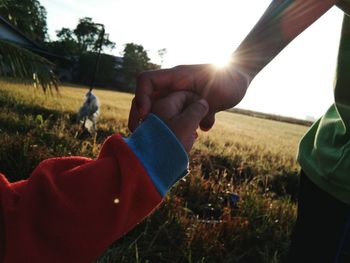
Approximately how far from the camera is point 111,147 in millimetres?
665

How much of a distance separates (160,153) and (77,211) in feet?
0.56

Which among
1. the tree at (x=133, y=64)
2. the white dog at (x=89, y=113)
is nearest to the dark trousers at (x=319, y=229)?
the white dog at (x=89, y=113)

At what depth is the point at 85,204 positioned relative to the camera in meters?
0.62

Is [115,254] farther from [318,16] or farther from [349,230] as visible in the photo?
[318,16]

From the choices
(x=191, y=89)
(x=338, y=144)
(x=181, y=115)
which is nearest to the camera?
(x=181, y=115)

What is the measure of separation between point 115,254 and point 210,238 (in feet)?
2.19

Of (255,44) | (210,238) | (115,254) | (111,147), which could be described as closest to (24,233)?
(111,147)

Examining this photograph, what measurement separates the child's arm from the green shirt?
0.73m

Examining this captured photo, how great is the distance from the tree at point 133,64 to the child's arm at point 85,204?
166 feet

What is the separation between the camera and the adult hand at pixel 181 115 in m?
0.69

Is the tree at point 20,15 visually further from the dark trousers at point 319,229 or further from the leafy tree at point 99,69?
the leafy tree at point 99,69

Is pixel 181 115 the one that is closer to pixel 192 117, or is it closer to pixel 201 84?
pixel 192 117

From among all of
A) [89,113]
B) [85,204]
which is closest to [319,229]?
[85,204]

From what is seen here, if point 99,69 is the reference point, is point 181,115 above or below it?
above
